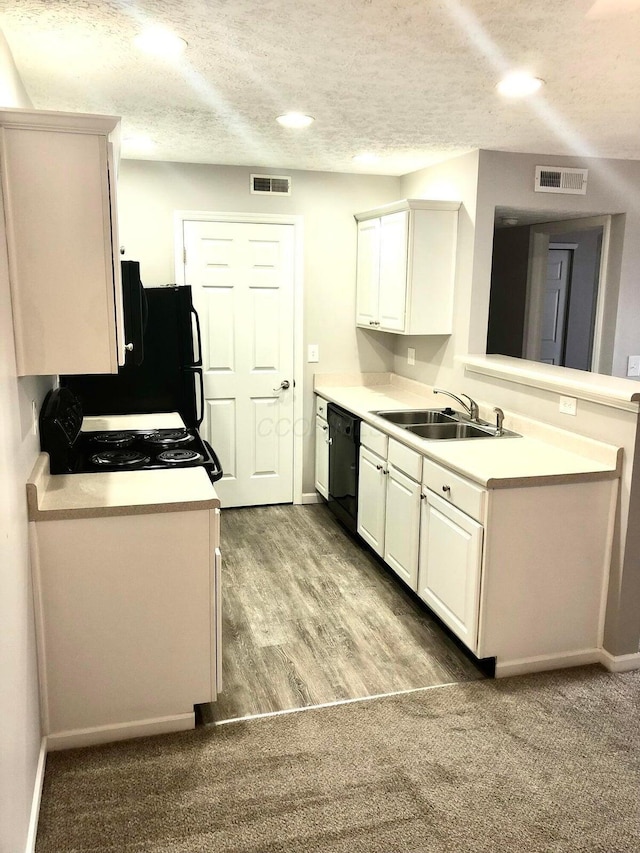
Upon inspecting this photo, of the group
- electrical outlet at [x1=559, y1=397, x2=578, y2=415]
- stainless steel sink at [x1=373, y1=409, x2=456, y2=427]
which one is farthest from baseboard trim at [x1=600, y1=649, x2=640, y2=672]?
stainless steel sink at [x1=373, y1=409, x2=456, y2=427]

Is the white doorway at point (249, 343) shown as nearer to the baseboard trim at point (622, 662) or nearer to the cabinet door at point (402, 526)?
the cabinet door at point (402, 526)

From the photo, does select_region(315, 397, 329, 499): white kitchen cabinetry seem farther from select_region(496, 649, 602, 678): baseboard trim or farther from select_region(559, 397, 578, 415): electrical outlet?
select_region(496, 649, 602, 678): baseboard trim

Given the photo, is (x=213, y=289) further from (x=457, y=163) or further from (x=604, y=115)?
(x=604, y=115)

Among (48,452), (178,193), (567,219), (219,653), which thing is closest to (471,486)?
(219,653)

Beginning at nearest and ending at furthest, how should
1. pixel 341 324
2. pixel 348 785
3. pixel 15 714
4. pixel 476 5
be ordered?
1. pixel 15 714
2. pixel 476 5
3. pixel 348 785
4. pixel 341 324

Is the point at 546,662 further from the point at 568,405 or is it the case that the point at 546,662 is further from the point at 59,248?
the point at 59,248

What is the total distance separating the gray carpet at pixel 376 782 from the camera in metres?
2.06

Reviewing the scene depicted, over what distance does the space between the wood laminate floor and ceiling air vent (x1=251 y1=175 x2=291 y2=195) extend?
2.33 metres

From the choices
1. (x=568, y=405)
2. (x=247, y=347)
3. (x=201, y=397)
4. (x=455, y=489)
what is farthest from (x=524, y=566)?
(x=247, y=347)

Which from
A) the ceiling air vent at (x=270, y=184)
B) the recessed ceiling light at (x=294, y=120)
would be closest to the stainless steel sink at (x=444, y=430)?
the recessed ceiling light at (x=294, y=120)

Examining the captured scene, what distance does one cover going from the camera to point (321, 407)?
5008 millimetres

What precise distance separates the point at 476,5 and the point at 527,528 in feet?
6.21

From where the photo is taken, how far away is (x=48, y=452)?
2742 mm

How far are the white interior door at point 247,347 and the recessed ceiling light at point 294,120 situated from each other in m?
1.40
